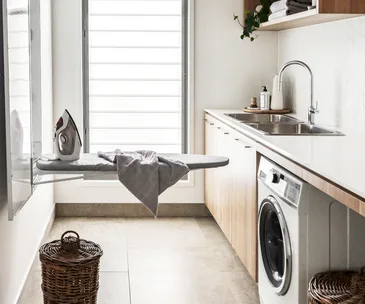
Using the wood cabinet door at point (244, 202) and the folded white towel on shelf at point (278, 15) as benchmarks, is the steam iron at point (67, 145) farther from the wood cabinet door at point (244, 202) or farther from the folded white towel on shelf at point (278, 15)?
the folded white towel on shelf at point (278, 15)

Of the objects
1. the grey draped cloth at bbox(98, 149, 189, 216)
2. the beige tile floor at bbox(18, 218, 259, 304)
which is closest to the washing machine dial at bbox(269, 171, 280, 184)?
the grey draped cloth at bbox(98, 149, 189, 216)

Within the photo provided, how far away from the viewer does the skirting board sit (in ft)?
19.9

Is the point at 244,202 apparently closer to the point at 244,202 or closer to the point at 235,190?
the point at 244,202

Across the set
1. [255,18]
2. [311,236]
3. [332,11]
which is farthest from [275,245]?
[255,18]

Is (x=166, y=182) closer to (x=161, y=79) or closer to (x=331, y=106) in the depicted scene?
(x=331, y=106)

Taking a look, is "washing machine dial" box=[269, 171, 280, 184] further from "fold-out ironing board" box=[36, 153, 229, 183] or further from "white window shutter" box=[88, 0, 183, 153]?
"white window shutter" box=[88, 0, 183, 153]

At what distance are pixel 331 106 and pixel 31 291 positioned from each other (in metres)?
2.05

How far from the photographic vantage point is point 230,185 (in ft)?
15.9

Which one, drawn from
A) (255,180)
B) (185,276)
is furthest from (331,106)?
(185,276)

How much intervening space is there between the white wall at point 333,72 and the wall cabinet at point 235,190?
0.57 meters

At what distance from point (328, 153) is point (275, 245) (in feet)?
1.94

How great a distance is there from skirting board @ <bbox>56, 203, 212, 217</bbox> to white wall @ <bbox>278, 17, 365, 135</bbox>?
4.07 ft

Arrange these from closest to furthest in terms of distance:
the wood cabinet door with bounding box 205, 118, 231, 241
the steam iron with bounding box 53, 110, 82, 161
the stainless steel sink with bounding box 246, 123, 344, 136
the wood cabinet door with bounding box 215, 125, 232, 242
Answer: the steam iron with bounding box 53, 110, 82, 161
the stainless steel sink with bounding box 246, 123, 344, 136
the wood cabinet door with bounding box 215, 125, 232, 242
the wood cabinet door with bounding box 205, 118, 231, 241

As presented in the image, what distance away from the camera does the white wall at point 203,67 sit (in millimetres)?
5891
